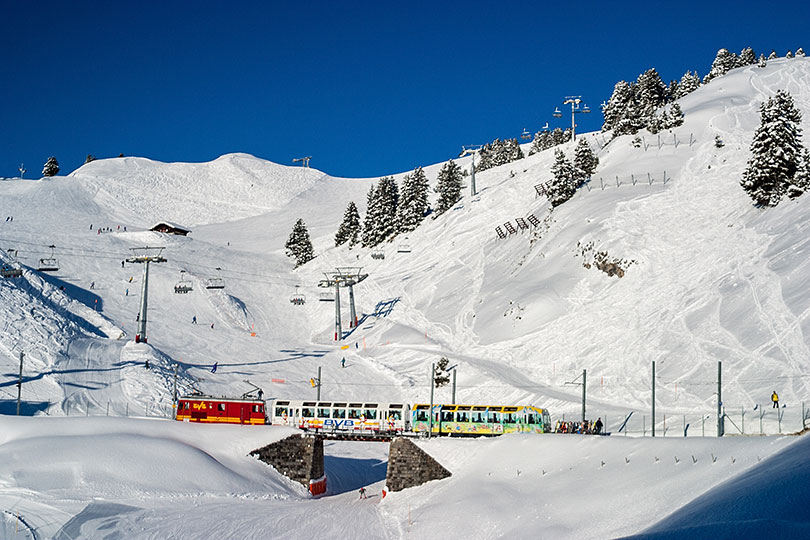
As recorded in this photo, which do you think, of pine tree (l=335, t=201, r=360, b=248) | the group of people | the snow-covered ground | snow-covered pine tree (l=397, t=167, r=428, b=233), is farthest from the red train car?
pine tree (l=335, t=201, r=360, b=248)

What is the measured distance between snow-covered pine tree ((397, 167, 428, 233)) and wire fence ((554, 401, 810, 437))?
57.6m

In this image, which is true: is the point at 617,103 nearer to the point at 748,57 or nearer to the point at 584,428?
the point at 748,57

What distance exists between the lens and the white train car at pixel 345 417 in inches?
1857

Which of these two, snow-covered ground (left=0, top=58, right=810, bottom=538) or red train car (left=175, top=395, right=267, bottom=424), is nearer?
snow-covered ground (left=0, top=58, right=810, bottom=538)

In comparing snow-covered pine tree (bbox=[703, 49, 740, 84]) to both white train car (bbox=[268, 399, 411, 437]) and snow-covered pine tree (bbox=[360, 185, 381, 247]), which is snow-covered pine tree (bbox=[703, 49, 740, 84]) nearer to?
snow-covered pine tree (bbox=[360, 185, 381, 247])

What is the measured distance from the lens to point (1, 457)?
33.2 meters

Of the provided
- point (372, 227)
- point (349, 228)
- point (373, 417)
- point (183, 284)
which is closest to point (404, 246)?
point (372, 227)

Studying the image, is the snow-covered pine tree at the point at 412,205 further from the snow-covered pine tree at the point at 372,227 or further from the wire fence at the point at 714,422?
the wire fence at the point at 714,422

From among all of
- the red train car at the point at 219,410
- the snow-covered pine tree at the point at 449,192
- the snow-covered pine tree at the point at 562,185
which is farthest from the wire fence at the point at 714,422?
the snow-covered pine tree at the point at 449,192

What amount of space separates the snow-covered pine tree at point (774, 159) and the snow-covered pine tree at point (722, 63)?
80006 mm

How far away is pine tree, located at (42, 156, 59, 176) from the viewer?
159375mm

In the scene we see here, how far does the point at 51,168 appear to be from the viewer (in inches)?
6314

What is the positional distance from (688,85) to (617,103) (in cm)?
2007

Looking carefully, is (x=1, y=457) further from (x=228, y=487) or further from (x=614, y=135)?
(x=614, y=135)
